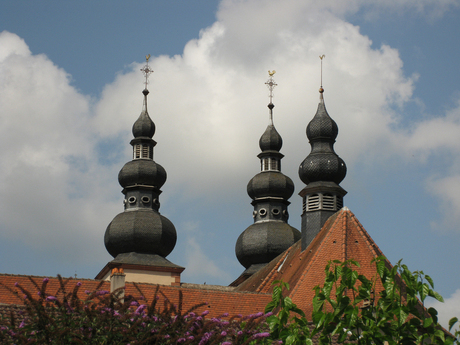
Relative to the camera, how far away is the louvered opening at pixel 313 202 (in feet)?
98.5

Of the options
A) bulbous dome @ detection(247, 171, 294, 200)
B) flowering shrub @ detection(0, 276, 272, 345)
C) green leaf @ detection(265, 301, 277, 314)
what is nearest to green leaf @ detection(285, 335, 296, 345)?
green leaf @ detection(265, 301, 277, 314)

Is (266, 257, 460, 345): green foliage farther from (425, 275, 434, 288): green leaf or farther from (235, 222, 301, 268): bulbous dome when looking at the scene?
(235, 222, 301, 268): bulbous dome

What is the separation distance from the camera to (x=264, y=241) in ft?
128

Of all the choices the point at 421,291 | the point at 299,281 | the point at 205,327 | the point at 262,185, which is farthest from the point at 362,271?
the point at 262,185

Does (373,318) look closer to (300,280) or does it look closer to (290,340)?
(290,340)

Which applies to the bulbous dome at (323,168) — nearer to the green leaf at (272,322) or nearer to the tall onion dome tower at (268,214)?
the tall onion dome tower at (268,214)

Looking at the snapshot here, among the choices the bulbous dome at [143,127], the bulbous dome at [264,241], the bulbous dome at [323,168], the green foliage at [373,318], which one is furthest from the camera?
the bulbous dome at [143,127]

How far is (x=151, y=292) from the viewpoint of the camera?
24969mm

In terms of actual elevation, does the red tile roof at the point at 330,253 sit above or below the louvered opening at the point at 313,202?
below

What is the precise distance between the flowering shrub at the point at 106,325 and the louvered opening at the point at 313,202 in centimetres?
1874

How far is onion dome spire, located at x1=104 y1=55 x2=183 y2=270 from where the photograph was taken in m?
36.6

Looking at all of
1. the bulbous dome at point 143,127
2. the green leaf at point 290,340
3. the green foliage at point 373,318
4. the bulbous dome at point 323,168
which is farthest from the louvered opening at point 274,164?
the green leaf at point 290,340

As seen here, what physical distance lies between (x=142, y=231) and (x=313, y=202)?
947 cm

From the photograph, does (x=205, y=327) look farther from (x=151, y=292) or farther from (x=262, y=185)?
(x=262, y=185)
